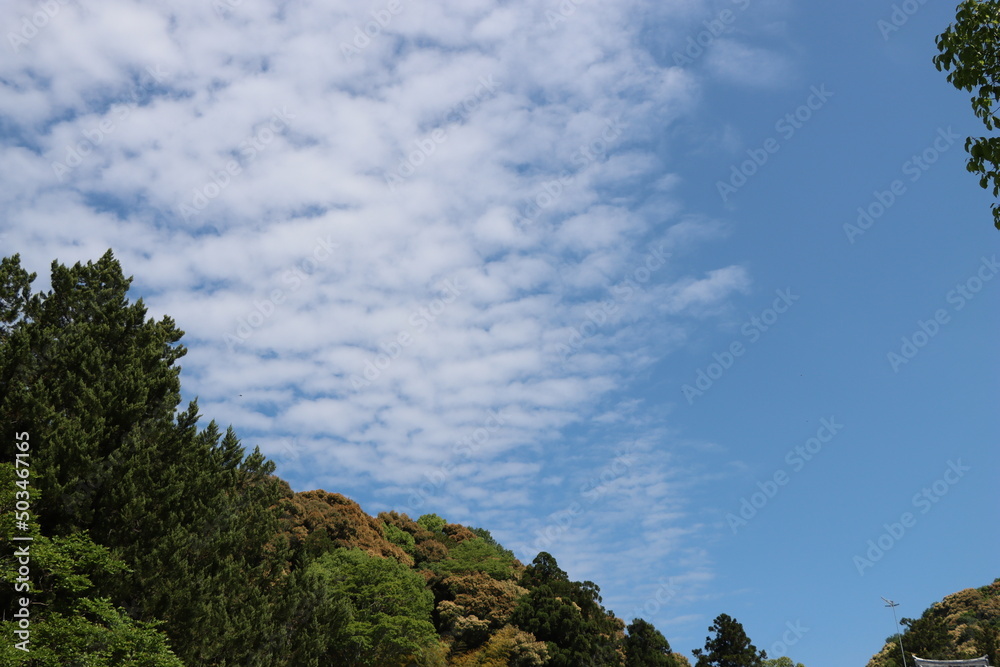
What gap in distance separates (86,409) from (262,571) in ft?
36.6

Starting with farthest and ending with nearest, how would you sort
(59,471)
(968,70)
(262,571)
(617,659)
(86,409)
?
(617,659)
(262,571)
(86,409)
(59,471)
(968,70)

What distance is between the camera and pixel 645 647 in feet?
176

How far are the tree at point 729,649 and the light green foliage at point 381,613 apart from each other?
3103cm

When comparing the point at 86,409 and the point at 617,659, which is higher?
the point at 86,409

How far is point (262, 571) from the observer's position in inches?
1153

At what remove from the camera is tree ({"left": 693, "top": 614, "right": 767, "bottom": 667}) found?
200 feet

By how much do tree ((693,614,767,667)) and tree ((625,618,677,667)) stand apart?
863cm

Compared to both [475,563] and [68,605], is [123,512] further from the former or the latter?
[475,563]

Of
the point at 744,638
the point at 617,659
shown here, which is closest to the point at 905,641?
the point at 744,638

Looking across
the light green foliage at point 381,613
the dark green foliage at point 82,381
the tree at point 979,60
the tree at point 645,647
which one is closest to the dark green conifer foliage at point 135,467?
the dark green foliage at point 82,381

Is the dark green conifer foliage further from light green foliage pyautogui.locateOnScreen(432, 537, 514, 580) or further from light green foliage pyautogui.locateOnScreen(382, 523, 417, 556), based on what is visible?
light green foliage pyautogui.locateOnScreen(382, 523, 417, 556)

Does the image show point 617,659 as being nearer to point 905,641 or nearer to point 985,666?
point 985,666

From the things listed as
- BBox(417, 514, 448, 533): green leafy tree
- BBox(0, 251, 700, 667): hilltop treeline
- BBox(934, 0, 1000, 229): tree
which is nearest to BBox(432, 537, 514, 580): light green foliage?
BBox(417, 514, 448, 533): green leafy tree

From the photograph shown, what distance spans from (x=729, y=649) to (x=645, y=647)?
12.2 meters
